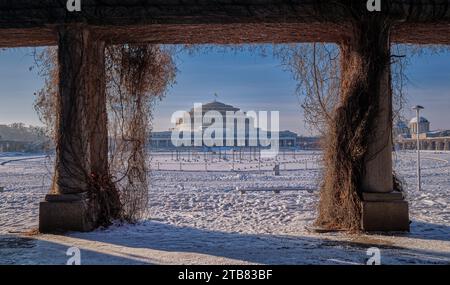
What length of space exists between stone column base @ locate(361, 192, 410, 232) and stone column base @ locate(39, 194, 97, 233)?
3.84 metres

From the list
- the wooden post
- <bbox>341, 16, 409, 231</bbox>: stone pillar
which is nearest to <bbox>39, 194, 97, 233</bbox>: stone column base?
the wooden post

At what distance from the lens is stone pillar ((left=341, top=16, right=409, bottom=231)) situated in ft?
18.4

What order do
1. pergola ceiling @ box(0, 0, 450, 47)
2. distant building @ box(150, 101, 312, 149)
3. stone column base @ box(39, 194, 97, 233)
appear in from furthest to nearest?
distant building @ box(150, 101, 312, 149), stone column base @ box(39, 194, 97, 233), pergola ceiling @ box(0, 0, 450, 47)

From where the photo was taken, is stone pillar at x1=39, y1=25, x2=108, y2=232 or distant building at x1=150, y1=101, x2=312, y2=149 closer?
stone pillar at x1=39, y1=25, x2=108, y2=232

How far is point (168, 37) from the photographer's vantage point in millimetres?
6414

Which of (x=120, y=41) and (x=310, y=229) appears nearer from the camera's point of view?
(x=310, y=229)

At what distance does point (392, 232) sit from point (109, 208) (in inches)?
161

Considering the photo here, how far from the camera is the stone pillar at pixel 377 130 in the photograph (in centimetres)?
562

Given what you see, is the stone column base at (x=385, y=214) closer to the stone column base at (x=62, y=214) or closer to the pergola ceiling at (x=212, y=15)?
the pergola ceiling at (x=212, y=15)

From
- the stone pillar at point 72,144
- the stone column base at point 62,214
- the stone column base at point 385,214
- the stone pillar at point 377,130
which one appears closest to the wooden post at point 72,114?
→ the stone pillar at point 72,144

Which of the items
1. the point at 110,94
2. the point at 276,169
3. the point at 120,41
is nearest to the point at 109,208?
the point at 110,94

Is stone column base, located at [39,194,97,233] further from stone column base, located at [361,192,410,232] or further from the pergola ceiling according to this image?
stone column base, located at [361,192,410,232]

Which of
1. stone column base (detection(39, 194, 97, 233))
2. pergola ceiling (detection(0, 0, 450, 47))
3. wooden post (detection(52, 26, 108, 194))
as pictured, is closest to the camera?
pergola ceiling (detection(0, 0, 450, 47))
